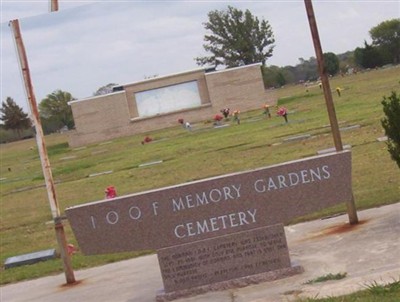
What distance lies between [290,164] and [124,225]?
138 cm

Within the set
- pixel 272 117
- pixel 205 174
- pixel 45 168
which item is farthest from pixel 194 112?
Result: pixel 45 168

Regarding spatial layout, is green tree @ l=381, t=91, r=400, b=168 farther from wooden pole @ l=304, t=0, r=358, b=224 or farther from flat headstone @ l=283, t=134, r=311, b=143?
flat headstone @ l=283, t=134, r=311, b=143

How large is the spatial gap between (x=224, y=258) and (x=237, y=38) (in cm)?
2169

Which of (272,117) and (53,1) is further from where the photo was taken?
(272,117)

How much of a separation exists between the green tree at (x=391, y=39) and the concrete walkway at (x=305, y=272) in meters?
29.7

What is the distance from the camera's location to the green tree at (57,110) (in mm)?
53228

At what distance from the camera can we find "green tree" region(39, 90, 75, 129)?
175 ft

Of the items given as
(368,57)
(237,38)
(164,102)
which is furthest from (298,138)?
(368,57)

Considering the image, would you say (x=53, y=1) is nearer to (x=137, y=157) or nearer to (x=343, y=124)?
(x=343, y=124)

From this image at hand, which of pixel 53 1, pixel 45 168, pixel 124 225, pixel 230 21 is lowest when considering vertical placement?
pixel 124 225

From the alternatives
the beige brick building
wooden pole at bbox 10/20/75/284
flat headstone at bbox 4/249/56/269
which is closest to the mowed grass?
flat headstone at bbox 4/249/56/269

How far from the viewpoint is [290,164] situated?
22.0 ft

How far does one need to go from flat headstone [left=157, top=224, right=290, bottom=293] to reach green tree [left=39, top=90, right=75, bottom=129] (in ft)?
149

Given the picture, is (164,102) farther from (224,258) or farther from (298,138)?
(224,258)
